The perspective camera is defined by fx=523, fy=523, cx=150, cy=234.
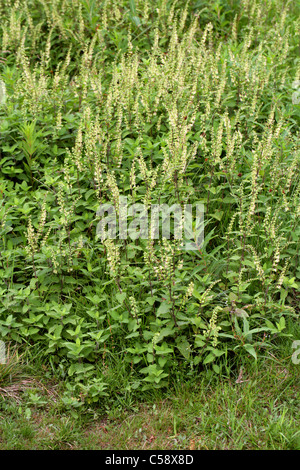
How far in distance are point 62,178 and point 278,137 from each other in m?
2.02

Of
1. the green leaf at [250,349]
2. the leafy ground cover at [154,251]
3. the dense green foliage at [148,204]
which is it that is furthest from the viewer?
the dense green foliage at [148,204]

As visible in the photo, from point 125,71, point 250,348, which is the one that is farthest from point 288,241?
point 125,71

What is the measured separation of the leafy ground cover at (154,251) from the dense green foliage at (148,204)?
0.06 ft

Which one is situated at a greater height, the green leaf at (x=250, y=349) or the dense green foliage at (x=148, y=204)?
the dense green foliage at (x=148, y=204)

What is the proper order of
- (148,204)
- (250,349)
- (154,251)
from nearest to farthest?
(250,349)
(154,251)
(148,204)

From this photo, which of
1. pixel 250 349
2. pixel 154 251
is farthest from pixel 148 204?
pixel 250 349

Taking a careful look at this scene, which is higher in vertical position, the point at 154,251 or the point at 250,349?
the point at 154,251

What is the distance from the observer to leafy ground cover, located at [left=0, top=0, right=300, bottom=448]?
3.62m

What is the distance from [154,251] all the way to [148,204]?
62 cm

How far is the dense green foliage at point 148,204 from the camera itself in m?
3.78

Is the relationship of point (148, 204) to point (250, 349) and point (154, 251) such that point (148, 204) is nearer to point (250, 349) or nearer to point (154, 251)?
point (154, 251)

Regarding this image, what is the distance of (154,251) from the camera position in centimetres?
381

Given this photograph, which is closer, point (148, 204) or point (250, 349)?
point (250, 349)

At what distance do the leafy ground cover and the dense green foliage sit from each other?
2cm
